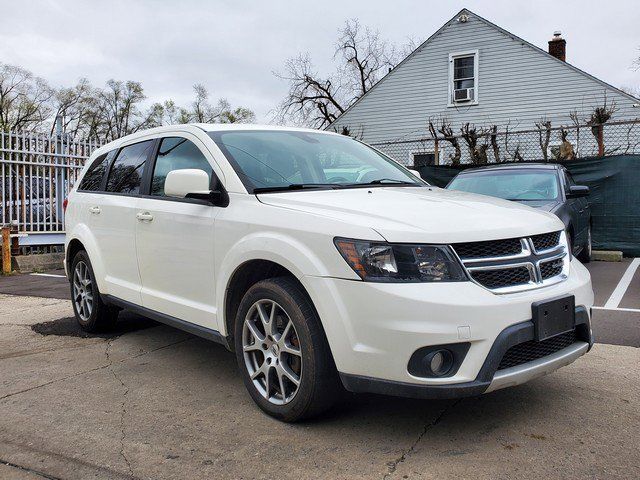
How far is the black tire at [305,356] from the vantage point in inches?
112

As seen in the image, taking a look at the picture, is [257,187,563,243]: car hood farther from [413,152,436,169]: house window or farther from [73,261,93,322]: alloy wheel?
[413,152,436,169]: house window

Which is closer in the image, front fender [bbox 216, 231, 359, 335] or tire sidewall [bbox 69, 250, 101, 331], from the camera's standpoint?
front fender [bbox 216, 231, 359, 335]

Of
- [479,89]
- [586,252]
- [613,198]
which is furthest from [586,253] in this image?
[479,89]

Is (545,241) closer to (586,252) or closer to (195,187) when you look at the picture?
(195,187)

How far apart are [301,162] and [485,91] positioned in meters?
17.7

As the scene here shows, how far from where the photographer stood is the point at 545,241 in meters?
3.12

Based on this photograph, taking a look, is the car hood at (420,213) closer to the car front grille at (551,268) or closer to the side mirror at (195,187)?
the car front grille at (551,268)

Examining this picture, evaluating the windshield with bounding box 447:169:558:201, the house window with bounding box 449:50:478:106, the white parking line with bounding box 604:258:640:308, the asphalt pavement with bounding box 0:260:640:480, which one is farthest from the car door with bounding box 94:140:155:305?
the house window with bounding box 449:50:478:106

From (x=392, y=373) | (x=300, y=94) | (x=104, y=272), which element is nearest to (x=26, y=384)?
(x=104, y=272)

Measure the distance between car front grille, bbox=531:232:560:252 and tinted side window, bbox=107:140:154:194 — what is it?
116 inches

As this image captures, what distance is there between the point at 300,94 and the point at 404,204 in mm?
37085

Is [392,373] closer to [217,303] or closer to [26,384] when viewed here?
[217,303]

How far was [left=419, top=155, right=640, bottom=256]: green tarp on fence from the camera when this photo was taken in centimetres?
1045

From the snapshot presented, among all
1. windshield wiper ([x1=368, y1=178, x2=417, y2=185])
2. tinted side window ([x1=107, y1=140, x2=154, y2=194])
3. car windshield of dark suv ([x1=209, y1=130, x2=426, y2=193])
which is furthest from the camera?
tinted side window ([x1=107, y1=140, x2=154, y2=194])
